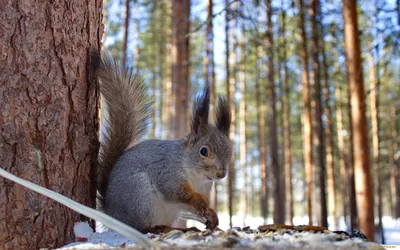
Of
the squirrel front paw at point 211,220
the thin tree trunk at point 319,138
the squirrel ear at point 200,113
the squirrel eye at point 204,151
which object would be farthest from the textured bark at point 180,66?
the squirrel front paw at point 211,220

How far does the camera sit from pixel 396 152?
17.9m

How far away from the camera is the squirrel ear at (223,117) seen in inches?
106

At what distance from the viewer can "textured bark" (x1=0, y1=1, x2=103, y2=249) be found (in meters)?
2.00

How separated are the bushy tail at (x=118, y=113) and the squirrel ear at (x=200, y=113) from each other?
344 mm

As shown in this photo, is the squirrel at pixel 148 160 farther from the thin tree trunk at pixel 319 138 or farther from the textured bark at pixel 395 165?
the textured bark at pixel 395 165

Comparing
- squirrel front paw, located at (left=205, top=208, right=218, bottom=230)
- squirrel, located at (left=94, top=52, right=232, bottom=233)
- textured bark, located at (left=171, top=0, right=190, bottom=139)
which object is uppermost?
textured bark, located at (left=171, top=0, right=190, bottom=139)

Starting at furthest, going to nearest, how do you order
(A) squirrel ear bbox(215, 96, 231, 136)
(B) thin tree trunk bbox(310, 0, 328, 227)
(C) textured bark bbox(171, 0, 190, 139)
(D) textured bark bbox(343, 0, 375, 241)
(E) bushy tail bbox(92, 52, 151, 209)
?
1. (C) textured bark bbox(171, 0, 190, 139)
2. (B) thin tree trunk bbox(310, 0, 328, 227)
3. (D) textured bark bbox(343, 0, 375, 241)
4. (A) squirrel ear bbox(215, 96, 231, 136)
5. (E) bushy tail bbox(92, 52, 151, 209)

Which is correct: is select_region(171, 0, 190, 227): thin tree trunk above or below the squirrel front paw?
above

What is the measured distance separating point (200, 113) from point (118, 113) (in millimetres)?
531

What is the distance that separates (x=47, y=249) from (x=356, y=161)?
208 inches

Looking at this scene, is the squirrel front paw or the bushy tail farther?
the bushy tail

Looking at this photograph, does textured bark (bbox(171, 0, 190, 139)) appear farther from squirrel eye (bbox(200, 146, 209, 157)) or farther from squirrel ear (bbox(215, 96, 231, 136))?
squirrel eye (bbox(200, 146, 209, 157))

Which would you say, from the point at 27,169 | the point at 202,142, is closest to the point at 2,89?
the point at 27,169

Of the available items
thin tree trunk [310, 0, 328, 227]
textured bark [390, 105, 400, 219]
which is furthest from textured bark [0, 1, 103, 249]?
textured bark [390, 105, 400, 219]
